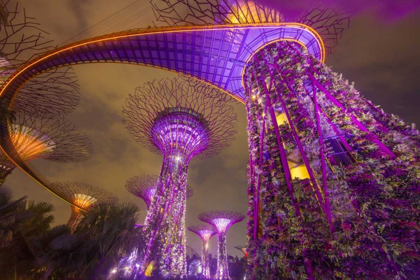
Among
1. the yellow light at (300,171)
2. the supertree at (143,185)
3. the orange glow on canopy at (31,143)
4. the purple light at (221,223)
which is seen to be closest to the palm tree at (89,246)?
the yellow light at (300,171)

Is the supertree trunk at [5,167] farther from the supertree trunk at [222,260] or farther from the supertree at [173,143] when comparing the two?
the supertree trunk at [222,260]

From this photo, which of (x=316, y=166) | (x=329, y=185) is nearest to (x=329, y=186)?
(x=329, y=185)

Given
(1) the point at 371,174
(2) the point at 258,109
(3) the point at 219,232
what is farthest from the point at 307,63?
(3) the point at 219,232

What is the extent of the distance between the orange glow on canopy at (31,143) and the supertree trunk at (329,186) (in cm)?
2097

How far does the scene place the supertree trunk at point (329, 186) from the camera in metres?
3.67

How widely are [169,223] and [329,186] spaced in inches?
560

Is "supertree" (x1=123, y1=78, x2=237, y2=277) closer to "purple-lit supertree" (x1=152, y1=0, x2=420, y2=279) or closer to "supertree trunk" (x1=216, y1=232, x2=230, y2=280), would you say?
"purple-lit supertree" (x1=152, y1=0, x2=420, y2=279)

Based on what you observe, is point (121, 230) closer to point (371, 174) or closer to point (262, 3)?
point (371, 174)

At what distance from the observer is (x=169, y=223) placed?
51.8 ft

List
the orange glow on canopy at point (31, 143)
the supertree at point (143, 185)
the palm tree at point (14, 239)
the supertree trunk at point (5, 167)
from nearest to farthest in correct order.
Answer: the palm tree at point (14, 239), the supertree trunk at point (5, 167), the orange glow on canopy at point (31, 143), the supertree at point (143, 185)

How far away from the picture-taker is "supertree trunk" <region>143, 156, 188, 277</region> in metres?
14.5

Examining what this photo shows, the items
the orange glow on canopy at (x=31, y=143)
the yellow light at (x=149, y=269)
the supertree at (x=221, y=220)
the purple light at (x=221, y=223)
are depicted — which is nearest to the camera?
the yellow light at (x=149, y=269)

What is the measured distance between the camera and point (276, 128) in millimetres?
6332

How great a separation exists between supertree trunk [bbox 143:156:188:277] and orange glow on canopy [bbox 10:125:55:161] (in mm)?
11922
